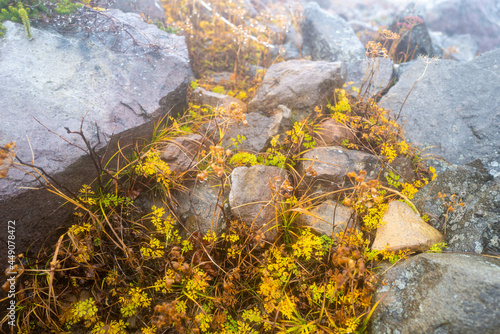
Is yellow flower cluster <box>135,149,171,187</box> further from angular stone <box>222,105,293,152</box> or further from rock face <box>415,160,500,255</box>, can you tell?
rock face <box>415,160,500,255</box>

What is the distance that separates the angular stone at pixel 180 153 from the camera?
3.45 m

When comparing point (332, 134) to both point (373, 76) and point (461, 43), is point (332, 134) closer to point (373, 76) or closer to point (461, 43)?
point (373, 76)

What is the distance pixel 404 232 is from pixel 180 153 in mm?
2767

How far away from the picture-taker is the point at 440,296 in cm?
226

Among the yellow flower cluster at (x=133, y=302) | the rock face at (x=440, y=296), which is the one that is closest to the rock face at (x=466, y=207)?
the rock face at (x=440, y=296)

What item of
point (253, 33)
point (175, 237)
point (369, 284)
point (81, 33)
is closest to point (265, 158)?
point (175, 237)

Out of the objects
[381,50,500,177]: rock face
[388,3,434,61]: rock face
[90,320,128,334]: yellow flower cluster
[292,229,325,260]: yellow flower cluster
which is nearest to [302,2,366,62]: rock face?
[388,3,434,61]: rock face

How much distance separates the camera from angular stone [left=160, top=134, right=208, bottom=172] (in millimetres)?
3451

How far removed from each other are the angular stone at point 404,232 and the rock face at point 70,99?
3131mm

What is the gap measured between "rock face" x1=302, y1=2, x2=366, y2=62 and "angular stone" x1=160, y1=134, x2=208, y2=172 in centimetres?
433

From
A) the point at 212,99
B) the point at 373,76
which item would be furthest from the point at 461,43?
the point at 212,99

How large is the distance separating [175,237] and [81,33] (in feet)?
11.2

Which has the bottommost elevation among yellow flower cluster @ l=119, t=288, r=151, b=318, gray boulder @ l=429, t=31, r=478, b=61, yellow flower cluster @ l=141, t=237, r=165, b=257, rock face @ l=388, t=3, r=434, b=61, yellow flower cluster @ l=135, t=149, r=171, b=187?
yellow flower cluster @ l=119, t=288, r=151, b=318

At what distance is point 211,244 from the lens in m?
2.84
